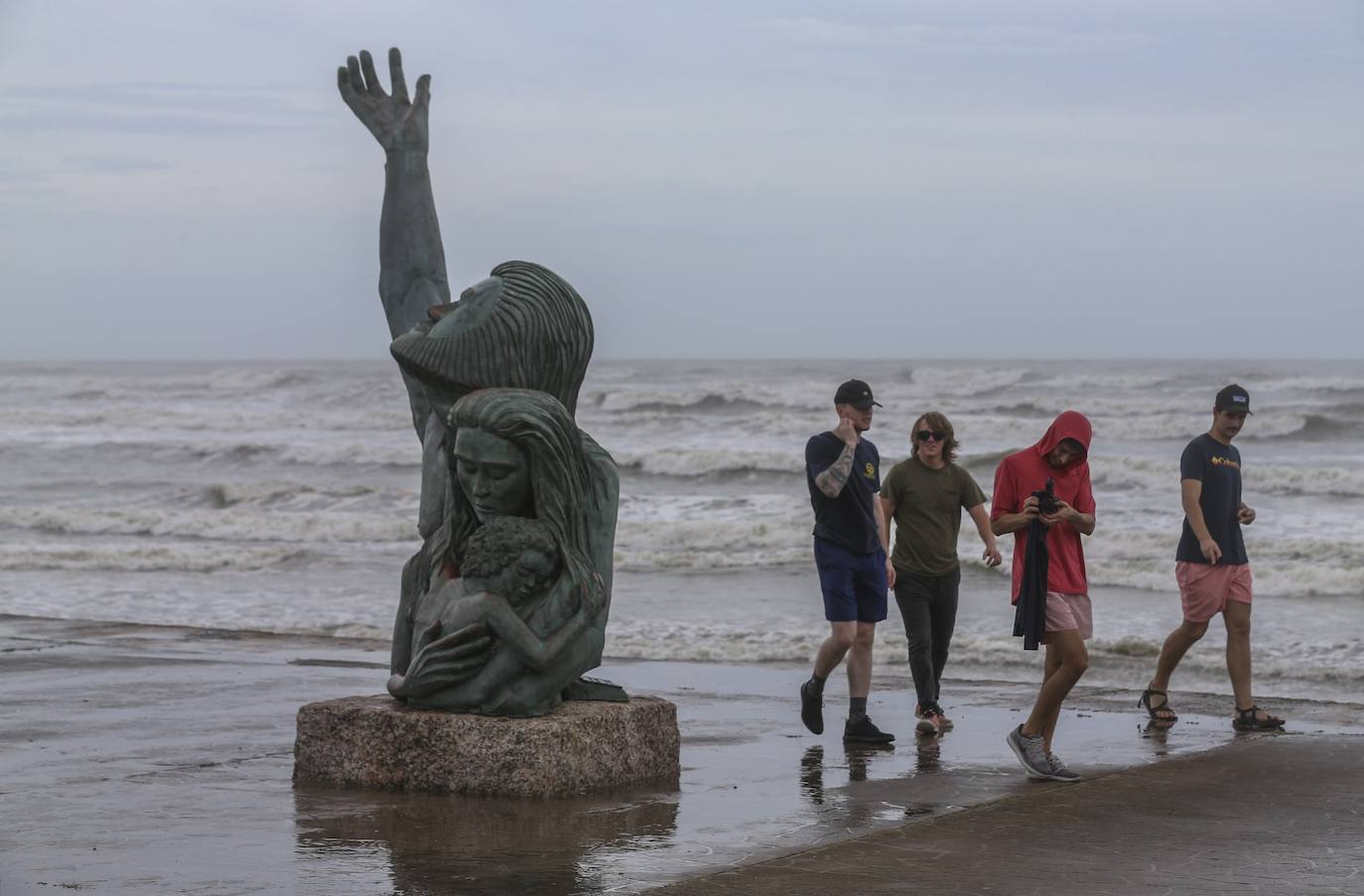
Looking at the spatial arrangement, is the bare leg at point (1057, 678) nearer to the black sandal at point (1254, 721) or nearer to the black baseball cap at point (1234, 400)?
the black sandal at point (1254, 721)

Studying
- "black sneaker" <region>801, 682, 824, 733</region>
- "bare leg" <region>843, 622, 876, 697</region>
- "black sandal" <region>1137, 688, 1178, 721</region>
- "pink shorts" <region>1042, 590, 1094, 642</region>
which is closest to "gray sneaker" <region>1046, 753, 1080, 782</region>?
"pink shorts" <region>1042, 590, 1094, 642</region>

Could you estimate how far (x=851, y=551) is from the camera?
26.6ft

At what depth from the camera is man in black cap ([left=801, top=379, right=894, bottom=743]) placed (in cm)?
805

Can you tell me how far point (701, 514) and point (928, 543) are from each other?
17.3 meters

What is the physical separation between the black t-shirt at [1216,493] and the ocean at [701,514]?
264 cm

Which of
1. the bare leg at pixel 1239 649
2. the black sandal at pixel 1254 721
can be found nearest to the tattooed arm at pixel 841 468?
the bare leg at pixel 1239 649

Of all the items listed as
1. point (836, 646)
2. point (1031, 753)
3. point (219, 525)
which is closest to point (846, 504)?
point (836, 646)

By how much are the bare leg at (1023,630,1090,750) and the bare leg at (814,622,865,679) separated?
1.16 m

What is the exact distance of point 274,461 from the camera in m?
38.2

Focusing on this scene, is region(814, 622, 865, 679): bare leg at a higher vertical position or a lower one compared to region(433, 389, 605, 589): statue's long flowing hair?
lower

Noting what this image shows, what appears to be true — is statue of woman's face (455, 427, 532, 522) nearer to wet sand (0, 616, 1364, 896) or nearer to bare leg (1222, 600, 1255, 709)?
wet sand (0, 616, 1364, 896)

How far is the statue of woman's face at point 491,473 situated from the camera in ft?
20.8

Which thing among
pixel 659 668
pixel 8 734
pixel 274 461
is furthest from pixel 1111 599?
pixel 274 461

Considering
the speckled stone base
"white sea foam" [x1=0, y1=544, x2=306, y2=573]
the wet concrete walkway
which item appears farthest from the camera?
"white sea foam" [x1=0, y1=544, x2=306, y2=573]
